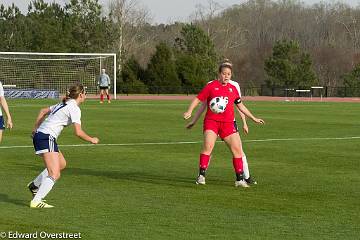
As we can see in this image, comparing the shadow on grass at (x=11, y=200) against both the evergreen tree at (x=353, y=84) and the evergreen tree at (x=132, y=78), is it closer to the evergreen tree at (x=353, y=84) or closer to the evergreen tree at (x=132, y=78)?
the evergreen tree at (x=132, y=78)

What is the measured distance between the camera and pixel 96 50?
78750 mm

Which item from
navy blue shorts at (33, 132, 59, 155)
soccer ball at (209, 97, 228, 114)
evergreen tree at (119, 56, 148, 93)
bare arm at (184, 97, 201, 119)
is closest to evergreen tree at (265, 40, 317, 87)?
evergreen tree at (119, 56, 148, 93)

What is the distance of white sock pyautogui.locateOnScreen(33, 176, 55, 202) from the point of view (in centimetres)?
1025

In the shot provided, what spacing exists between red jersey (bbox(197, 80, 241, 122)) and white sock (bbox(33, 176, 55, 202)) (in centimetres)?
295

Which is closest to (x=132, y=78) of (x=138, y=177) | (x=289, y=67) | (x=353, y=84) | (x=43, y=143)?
(x=289, y=67)

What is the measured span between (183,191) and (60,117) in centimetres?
227

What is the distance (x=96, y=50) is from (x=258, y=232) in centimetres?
7090

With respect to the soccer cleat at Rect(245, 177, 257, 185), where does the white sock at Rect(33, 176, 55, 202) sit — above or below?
above

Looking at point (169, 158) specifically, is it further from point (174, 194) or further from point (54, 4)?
point (54, 4)

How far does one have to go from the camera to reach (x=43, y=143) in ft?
34.4

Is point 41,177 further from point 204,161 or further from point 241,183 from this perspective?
point 241,183

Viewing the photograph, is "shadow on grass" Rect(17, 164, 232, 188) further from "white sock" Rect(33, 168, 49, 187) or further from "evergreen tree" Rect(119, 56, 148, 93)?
"evergreen tree" Rect(119, 56, 148, 93)

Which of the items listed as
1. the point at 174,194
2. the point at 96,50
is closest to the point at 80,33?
the point at 96,50

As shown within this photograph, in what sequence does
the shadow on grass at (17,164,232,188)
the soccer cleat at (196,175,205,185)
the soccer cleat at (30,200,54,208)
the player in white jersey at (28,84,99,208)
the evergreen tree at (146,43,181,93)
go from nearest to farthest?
1. the soccer cleat at (30,200,54,208)
2. the player in white jersey at (28,84,99,208)
3. the soccer cleat at (196,175,205,185)
4. the shadow on grass at (17,164,232,188)
5. the evergreen tree at (146,43,181,93)
